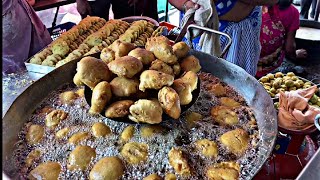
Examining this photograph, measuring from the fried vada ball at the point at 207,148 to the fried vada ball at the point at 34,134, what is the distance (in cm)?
53

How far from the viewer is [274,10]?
2.78 meters

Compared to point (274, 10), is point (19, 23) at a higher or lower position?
higher

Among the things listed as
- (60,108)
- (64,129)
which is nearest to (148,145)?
(64,129)

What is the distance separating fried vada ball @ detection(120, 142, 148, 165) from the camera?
0.97 metres

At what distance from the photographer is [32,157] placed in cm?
100

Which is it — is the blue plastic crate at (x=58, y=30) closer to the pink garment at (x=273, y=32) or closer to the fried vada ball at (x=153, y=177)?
the pink garment at (x=273, y=32)

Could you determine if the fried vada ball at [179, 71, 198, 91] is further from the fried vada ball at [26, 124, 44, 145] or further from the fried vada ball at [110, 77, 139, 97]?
the fried vada ball at [26, 124, 44, 145]

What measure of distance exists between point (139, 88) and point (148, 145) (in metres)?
0.19

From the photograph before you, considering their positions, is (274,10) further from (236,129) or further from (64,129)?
(64,129)

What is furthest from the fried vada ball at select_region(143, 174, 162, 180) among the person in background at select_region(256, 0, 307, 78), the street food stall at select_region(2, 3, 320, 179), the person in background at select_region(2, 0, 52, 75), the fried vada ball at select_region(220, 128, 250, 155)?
the person in background at select_region(256, 0, 307, 78)

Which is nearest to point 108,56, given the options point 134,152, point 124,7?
point 134,152

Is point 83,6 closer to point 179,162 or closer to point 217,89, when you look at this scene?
point 217,89

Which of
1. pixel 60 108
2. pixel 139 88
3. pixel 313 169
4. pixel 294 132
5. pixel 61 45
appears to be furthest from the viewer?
pixel 61 45

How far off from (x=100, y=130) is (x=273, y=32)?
7.30 ft
